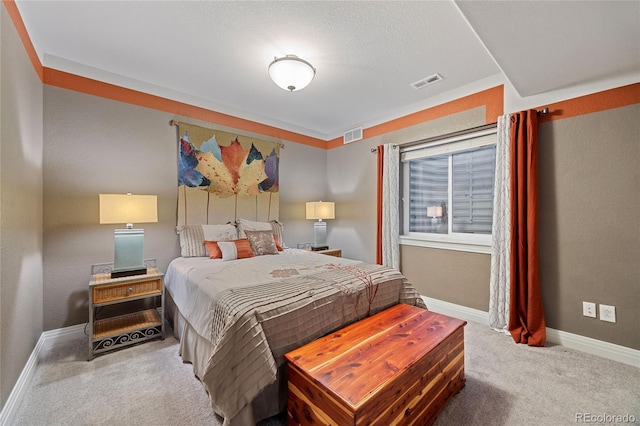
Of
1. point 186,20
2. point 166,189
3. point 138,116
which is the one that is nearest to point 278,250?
point 166,189

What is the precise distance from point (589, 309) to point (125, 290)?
4.04 m

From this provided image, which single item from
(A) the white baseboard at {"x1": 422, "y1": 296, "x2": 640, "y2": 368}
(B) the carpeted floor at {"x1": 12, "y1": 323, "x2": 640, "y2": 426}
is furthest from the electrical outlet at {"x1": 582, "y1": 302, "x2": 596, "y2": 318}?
(B) the carpeted floor at {"x1": 12, "y1": 323, "x2": 640, "y2": 426}

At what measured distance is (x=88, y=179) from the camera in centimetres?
257

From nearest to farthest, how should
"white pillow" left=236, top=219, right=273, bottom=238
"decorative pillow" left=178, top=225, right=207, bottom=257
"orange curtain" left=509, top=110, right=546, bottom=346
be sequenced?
1. "orange curtain" left=509, top=110, right=546, bottom=346
2. "decorative pillow" left=178, top=225, right=207, bottom=257
3. "white pillow" left=236, top=219, right=273, bottom=238

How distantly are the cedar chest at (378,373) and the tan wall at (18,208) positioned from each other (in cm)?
170

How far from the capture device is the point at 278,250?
3281mm

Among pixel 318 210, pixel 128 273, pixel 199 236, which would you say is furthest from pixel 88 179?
pixel 318 210

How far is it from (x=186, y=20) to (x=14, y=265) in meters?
2.03

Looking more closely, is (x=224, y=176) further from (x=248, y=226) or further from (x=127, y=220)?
(x=127, y=220)

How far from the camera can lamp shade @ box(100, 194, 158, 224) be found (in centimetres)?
230

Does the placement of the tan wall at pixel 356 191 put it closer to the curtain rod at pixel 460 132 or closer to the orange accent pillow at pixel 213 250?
the curtain rod at pixel 460 132

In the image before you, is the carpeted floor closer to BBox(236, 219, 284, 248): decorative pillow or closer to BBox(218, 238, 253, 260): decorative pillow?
BBox(218, 238, 253, 260): decorative pillow

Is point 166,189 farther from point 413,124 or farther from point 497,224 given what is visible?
point 497,224

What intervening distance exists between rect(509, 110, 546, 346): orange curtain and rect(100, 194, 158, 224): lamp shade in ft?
11.4
